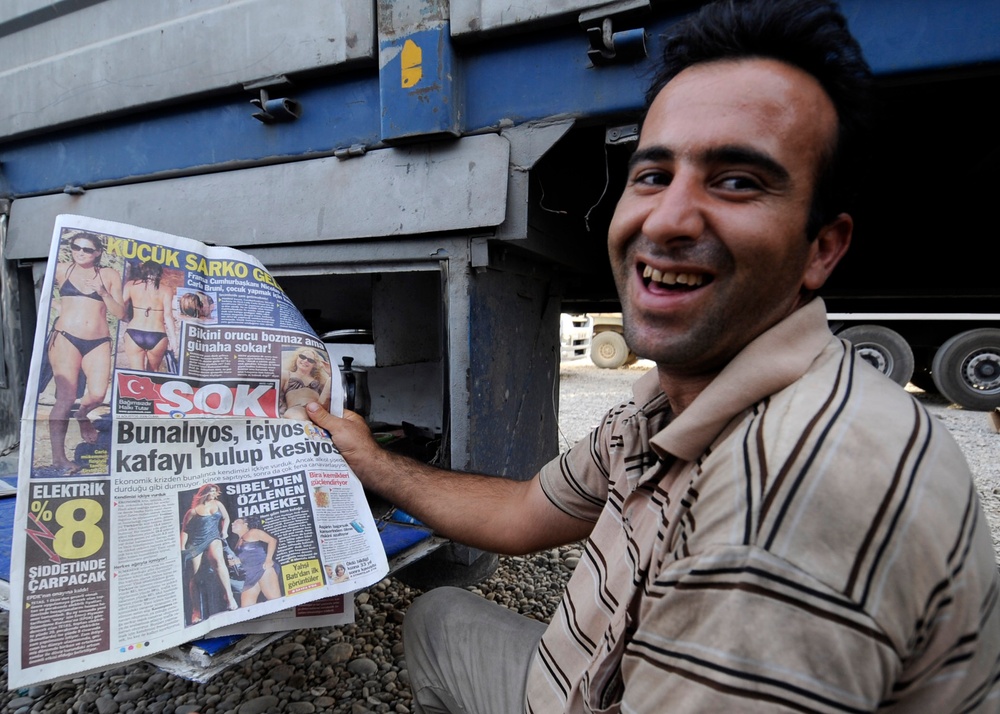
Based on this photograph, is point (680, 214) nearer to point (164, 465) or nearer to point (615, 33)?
point (615, 33)

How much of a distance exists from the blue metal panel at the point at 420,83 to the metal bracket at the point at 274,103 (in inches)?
13.5

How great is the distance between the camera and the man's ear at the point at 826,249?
33.5 inches

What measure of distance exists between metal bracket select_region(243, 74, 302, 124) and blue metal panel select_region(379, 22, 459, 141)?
0.34 metres

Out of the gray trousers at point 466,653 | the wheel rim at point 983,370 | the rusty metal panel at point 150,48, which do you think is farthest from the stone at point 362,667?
the wheel rim at point 983,370

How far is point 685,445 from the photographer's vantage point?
754mm

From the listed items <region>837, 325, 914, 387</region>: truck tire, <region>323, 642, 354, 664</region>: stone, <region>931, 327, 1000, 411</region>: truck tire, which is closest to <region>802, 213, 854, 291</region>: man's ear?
<region>323, 642, 354, 664</region>: stone

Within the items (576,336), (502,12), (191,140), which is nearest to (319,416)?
(502,12)

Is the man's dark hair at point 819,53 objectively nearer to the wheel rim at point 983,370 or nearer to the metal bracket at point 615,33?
the metal bracket at point 615,33

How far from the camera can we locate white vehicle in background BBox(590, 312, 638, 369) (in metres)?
10.5

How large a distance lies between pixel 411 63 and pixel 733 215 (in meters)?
1.14

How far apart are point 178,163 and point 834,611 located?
2256 mm

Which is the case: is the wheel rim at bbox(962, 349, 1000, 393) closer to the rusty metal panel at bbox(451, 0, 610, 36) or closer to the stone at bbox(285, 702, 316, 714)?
the rusty metal panel at bbox(451, 0, 610, 36)

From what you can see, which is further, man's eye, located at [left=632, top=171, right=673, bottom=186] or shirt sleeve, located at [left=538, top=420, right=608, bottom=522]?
shirt sleeve, located at [left=538, top=420, right=608, bottom=522]

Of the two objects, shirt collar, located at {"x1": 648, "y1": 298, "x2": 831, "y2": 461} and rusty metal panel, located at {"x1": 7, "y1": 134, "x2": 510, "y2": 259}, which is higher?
rusty metal panel, located at {"x1": 7, "y1": 134, "x2": 510, "y2": 259}
